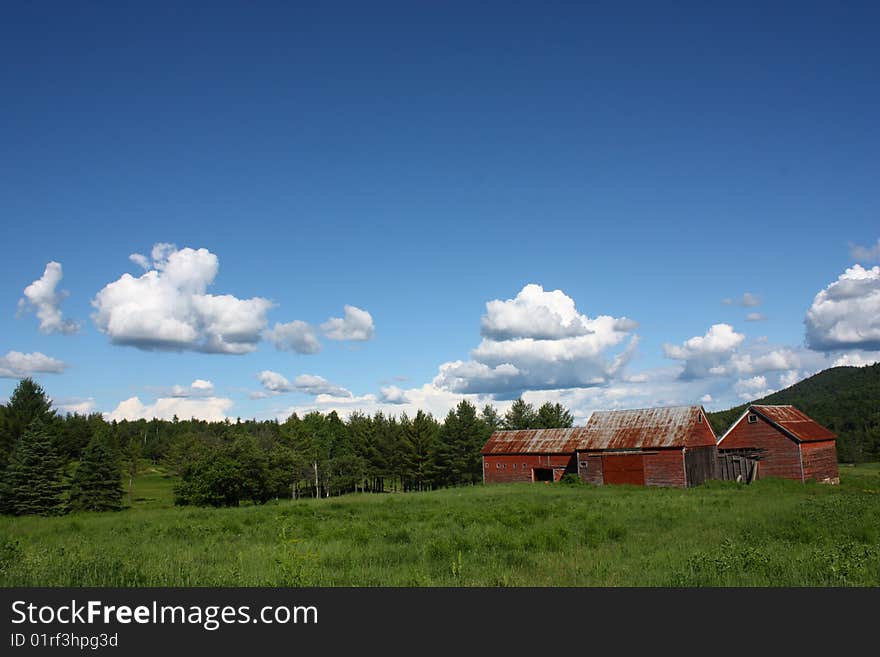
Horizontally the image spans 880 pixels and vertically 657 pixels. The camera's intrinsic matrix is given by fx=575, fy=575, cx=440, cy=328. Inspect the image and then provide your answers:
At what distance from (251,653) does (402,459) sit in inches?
2897

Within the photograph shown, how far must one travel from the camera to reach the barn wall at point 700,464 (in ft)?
151

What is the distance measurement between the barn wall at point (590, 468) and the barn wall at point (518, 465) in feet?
11.1

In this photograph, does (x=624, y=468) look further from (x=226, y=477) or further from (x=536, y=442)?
(x=226, y=477)

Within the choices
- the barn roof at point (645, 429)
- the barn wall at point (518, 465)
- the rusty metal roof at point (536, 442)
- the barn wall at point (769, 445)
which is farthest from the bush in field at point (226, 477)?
the barn wall at point (769, 445)

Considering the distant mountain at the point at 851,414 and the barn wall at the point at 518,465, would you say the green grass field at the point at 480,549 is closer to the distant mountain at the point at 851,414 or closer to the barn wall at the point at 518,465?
the barn wall at the point at 518,465

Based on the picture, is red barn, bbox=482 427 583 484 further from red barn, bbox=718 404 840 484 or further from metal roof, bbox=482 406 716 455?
red barn, bbox=718 404 840 484

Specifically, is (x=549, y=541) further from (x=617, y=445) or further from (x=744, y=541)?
(x=617, y=445)

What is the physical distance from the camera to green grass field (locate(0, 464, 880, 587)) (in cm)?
1030

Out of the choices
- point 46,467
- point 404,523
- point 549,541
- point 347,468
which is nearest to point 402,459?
point 347,468

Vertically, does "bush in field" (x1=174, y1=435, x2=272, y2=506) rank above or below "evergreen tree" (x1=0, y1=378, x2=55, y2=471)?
below

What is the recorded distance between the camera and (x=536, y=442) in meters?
59.5

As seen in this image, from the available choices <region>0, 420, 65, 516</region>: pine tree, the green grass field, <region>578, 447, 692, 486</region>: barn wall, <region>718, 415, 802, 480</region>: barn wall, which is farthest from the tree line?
<region>718, 415, 802, 480</region>: barn wall

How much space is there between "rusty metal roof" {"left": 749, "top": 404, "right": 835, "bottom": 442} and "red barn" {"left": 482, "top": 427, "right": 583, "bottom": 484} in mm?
16371

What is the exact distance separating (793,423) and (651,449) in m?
12.4
